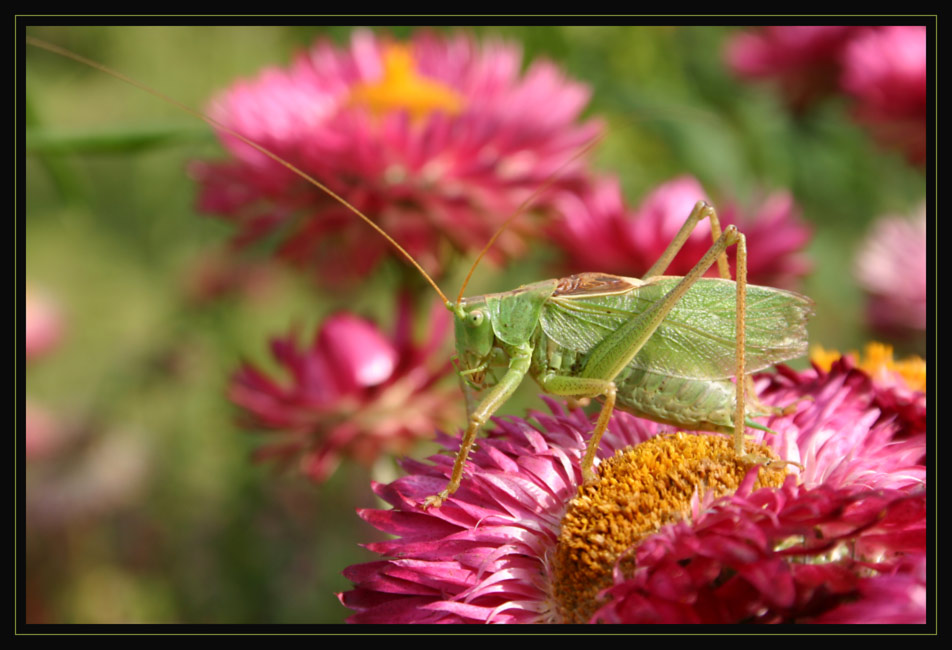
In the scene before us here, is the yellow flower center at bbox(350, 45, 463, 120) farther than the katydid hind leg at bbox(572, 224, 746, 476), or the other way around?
the yellow flower center at bbox(350, 45, 463, 120)

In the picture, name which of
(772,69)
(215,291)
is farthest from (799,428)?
(215,291)

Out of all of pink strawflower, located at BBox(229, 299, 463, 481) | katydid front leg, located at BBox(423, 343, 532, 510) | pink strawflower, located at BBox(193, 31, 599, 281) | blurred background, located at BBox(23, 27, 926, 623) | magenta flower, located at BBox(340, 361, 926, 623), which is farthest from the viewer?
blurred background, located at BBox(23, 27, 926, 623)

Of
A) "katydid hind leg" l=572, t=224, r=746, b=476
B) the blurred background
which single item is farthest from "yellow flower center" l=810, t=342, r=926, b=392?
the blurred background

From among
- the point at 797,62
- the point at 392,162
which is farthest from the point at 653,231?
the point at 797,62

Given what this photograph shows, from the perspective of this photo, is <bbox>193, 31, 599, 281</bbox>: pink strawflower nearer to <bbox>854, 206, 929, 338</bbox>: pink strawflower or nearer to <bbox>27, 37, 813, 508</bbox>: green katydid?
<bbox>27, 37, 813, 508</bbox>: green katydid

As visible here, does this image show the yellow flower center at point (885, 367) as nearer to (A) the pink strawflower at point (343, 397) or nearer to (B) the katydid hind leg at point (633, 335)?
(B) the katydid hind leg at point (633, 335)

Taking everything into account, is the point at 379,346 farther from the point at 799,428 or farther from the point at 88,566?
the point at 88,566

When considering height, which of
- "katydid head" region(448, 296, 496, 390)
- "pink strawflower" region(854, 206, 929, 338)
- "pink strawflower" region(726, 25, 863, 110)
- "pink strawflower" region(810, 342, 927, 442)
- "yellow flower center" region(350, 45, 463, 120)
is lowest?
"pink strawflower" region(810, 342, 927, 442)

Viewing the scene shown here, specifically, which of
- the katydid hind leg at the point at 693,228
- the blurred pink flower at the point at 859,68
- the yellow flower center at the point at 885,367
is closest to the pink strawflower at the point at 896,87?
the blurred pink flower at the point at 859,68
